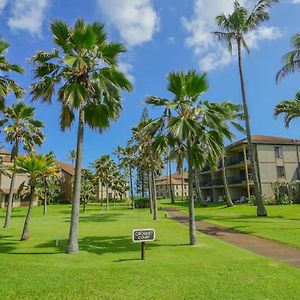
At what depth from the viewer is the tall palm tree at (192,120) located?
1589 cm

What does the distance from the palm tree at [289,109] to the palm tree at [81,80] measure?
52.5 feet

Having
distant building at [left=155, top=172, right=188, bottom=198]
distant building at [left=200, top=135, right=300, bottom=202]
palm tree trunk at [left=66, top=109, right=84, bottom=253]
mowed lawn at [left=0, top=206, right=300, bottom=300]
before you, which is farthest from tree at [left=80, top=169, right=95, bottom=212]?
distant building at [left=155, top=172, right=188, bottom=198]

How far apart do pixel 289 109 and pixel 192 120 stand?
569 inches

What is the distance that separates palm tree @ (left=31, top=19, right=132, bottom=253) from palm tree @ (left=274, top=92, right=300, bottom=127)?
1600 cm

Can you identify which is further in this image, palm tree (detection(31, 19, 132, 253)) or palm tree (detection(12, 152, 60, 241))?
palm tree (detection(12, 152, 60, 241))

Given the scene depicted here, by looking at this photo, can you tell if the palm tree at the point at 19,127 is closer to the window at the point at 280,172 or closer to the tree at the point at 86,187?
the tree at the point at 86,187

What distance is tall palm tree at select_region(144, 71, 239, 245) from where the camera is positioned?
15891 millimetres

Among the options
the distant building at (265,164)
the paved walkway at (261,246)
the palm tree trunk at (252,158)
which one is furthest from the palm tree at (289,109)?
the distant building at (265,164)

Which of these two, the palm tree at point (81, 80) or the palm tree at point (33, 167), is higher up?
the palm tree at point (81, 80)

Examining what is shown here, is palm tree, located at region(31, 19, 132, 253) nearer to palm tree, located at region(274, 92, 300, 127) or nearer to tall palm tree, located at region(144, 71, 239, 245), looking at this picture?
tall palm tree, located at region(144, 71, 239, 245)

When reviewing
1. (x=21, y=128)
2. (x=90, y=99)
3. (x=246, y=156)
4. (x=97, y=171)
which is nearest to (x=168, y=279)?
(x=90, y=99)

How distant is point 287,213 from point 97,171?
3797cm

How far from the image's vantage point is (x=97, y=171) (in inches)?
2447

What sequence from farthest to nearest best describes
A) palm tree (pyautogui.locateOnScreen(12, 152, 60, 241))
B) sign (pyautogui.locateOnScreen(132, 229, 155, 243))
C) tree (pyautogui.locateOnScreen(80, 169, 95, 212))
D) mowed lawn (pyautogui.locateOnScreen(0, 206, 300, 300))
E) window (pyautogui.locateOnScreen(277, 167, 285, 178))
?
tree (pyautogui.locateOnScreen(80, 169, 95, 212)) → window (pyautogui.locateOnScreen(277, 167, 285, 178)) → palm tree (pyautogui.locateOnScreen(12, 152, 60, 241)) → sign (pyautogui.locateOnScreen(132, 229, 155, 243)) → mowed lawn (pyautogui.locateOnScreen(0, 206, 300, 300))
